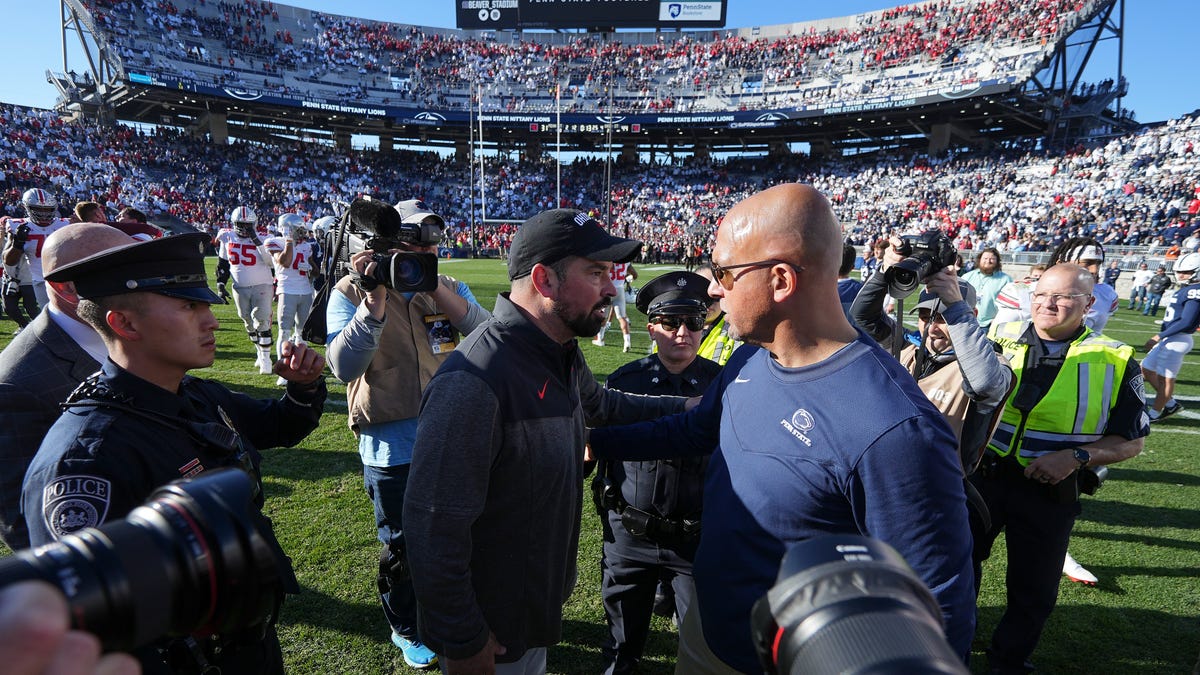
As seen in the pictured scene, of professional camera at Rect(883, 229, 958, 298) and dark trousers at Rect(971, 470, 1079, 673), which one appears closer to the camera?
professional camera at Rect(883, 229, 958, 298)

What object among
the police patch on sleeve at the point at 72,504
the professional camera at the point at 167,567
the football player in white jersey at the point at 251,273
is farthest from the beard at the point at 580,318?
the football player in white jersey at the point at 251,273

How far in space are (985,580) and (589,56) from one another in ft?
189

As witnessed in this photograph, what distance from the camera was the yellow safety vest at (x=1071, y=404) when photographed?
10.4 feet

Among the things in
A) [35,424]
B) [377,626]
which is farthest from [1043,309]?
[35,424]

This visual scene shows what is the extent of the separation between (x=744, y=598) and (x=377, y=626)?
107 inches

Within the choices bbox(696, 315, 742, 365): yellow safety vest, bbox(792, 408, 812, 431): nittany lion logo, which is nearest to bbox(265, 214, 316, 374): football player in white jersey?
bbox(696, 315, 742, 365): yellow safety vest

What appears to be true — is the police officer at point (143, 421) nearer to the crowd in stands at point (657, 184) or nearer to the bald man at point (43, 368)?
the bald man at point (43, 368)

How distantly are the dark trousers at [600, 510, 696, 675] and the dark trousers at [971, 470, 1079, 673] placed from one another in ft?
5.50

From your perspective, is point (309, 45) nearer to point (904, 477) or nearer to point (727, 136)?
point (727, 136)

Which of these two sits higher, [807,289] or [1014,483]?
[807,289]

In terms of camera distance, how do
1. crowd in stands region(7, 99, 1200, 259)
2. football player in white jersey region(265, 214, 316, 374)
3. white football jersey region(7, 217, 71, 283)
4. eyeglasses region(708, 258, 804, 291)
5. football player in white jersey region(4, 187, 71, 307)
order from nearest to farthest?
eyeglasses region(708, 258, 804, 291), football player in white jersey region(4, 187, 71, 307), white football jersey region(7, 217, 71, 283), football player in white jersey region(265, 214, 316, 374), crowd in stands region(7, 99, 1200, 259)

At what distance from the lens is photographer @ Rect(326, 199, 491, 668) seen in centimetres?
272

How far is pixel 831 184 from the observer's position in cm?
4422

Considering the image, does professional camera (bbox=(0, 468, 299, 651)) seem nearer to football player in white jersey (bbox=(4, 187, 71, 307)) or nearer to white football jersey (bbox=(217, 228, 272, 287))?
football player in white jersey (bbox=(4, 187, 71, 307))
